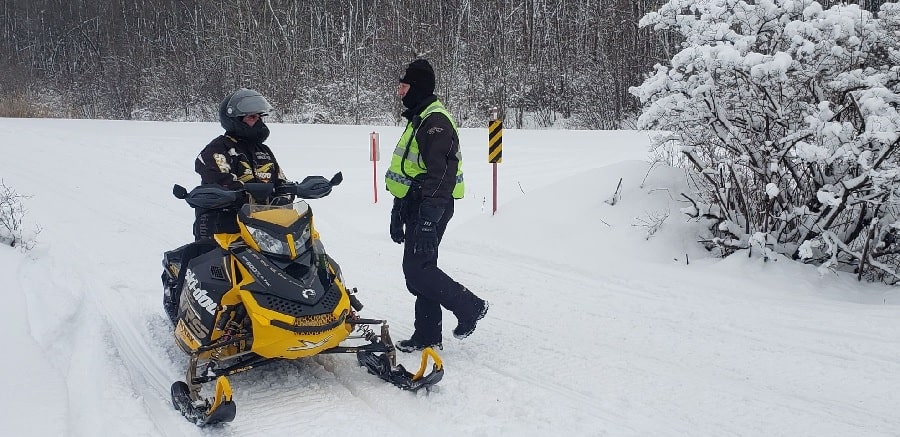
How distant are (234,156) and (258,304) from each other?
1171 mm

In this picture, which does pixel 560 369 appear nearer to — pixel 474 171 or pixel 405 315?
pixel 405 315

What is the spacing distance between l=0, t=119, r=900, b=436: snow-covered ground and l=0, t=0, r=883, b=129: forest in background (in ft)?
50.4

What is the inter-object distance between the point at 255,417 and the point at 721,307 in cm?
381

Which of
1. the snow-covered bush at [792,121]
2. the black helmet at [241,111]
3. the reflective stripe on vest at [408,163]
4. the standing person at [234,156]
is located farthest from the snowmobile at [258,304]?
the snow-covered bush at [792,121]

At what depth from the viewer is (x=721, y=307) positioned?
569 cm

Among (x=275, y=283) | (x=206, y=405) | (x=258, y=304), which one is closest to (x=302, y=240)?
(x=275, y=283)

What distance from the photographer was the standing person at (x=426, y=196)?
4551 millimetres

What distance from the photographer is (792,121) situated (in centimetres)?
618

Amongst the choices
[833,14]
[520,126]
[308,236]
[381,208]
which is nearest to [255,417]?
[308,236]

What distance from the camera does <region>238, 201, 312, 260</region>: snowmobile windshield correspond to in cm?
406

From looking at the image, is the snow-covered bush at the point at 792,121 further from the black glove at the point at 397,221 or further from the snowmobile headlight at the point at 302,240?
the snowmobile headlight at the point at 302,240

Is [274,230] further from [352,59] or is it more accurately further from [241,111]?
[352,59]

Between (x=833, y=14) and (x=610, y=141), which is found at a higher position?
(x=833, y=14)

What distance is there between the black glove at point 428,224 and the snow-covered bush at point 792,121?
9.27ft
